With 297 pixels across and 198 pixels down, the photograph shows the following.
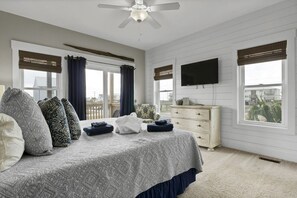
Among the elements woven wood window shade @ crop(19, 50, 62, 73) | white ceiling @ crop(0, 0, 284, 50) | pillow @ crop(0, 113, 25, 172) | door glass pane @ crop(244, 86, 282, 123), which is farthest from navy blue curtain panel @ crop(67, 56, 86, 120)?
door glass pane @ crop(244, 86, 282, 123)

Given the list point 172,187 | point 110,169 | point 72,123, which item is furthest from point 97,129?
point 172,187

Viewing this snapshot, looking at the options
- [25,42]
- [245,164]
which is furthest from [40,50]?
[245,164]

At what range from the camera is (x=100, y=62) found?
432cm

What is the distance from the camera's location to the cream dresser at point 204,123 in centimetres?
336

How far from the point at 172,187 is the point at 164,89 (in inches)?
140

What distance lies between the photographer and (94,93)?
4395 mm

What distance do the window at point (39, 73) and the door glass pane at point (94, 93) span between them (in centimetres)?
76

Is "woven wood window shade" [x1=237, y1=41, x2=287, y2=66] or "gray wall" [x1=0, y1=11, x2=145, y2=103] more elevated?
"gray wall" [x1=0, y1=11, x2=145, y2=103]

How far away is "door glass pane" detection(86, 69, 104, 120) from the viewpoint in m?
4.26

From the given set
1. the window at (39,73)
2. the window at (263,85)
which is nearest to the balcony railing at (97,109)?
the window at (39,73)

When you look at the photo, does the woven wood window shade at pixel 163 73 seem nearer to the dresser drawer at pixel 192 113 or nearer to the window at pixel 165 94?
the window at pixel 165 94

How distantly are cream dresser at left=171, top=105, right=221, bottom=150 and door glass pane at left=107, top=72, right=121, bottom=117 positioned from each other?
200cm

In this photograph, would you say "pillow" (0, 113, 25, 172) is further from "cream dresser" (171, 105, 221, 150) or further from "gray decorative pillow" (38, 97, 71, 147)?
"cream dresser" (171, 105, 221, 150)

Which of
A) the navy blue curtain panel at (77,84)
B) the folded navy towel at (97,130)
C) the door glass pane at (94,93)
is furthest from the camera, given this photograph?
the door glass pane at (94,93)
